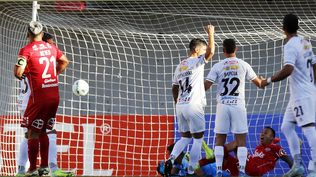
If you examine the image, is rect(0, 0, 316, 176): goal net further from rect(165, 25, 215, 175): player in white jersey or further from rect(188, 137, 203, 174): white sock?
rect(188, 137, 203, 174): white sock

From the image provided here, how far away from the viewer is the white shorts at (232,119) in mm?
10617

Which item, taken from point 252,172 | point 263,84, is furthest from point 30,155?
point 252,172

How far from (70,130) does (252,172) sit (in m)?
4.72

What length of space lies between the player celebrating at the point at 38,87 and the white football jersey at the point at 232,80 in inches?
87.8

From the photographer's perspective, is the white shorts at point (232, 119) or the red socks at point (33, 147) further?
the white shorts at point (232, 119)

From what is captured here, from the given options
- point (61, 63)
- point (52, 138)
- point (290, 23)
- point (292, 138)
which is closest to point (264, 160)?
point (292, 138)

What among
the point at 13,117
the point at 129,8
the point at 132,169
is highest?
the point at 129,8

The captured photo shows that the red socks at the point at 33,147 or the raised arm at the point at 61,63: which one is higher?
the raised arm at the point at 61,63

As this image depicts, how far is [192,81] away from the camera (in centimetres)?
1108

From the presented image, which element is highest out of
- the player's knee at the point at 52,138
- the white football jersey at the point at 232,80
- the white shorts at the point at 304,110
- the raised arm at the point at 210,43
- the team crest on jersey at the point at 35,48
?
the raised arm at the point at 210,43

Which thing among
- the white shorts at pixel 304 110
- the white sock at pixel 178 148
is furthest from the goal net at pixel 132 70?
the white shorts at pixel 304 110

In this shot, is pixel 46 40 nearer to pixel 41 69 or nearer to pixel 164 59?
pixel 41 69

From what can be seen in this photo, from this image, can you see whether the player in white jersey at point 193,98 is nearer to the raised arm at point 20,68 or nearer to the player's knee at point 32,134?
the player's knee at point 32,134

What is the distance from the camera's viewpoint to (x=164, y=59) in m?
16.8
